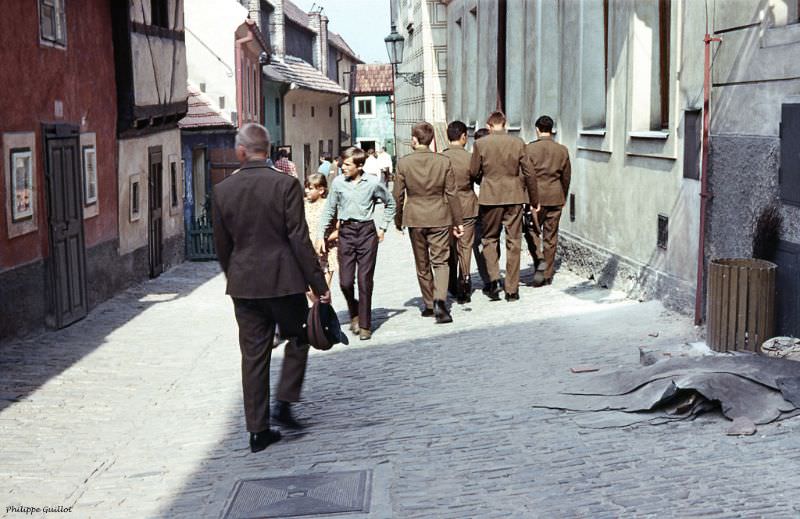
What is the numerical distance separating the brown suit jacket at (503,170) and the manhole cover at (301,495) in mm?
6270

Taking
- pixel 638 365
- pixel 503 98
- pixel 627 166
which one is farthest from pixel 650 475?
pixel 503 98

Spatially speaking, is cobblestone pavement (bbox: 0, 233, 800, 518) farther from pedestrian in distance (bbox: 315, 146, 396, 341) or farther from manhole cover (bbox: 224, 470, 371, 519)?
pedestrian in distance (bbox: 315, 146, 396, 341)

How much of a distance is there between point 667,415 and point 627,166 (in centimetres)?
572

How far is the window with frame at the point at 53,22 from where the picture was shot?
12.4 metres

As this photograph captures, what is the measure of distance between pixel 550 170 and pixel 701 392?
6.56m

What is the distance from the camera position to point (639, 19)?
11.5 meters

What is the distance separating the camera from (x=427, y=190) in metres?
10.5

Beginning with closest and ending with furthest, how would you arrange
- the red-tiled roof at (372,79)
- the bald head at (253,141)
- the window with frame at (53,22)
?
the bald head at (253,141)
the window with frame at (53,22)
the red-tiled roof at (372,79)

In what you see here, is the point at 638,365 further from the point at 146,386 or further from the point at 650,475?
the point at 146,386

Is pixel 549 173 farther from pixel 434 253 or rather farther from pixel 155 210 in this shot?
pixel 155 210

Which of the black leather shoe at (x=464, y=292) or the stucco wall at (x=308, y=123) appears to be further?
the stucco wall at (x=308, y=123)

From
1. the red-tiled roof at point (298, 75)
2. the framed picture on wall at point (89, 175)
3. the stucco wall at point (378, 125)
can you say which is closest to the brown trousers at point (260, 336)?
the framed picture on wall at point (89, 175)

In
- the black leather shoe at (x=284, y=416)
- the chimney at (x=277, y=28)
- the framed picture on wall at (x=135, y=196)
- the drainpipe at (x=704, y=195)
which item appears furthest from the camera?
the chimney at (x=277, y=28)

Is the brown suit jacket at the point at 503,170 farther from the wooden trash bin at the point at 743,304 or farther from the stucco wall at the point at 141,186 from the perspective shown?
the stucco wall at the point at 141,186
